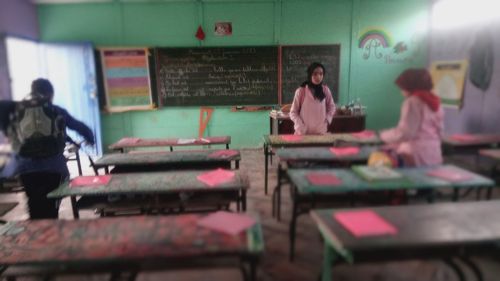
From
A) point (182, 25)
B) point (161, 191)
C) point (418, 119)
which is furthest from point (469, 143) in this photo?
point (182, 25)

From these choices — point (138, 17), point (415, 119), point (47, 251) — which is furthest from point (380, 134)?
point (138, 17)

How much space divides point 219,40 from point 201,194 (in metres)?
3.73

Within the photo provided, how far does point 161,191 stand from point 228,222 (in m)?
0.75

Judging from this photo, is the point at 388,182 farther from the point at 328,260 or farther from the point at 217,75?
the point at 217,75

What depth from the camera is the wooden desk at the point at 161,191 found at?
7.25 feet

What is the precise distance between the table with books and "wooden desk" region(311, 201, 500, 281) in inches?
3.9

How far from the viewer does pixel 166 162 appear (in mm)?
3082

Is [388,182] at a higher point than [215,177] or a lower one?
higher

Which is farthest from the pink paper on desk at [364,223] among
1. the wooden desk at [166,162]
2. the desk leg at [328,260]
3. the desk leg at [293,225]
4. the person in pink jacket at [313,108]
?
the person in pink jacket at [313,108]

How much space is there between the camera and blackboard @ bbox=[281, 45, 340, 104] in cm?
558

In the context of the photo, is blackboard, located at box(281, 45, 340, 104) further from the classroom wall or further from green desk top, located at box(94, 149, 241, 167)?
the classroom wall

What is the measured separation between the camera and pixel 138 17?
18.0 feet

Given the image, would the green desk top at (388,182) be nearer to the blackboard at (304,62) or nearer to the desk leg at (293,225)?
the desk leg at (293,225)

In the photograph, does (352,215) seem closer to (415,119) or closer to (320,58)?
(415,119)
